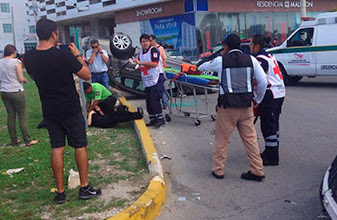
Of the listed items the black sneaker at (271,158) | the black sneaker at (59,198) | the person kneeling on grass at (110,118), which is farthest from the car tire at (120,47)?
the black sneaker at (59,198)

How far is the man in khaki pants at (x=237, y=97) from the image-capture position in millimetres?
4699

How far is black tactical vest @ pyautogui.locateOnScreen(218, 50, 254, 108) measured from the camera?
15.4 feet

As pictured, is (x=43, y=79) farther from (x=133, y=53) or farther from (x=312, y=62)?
(x=312, y=62)

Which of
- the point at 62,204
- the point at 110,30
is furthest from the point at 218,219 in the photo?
the point at 110,30

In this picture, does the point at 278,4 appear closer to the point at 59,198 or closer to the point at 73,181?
the point at 73,181

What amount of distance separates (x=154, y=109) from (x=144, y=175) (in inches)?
115

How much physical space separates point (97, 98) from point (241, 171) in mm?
3456

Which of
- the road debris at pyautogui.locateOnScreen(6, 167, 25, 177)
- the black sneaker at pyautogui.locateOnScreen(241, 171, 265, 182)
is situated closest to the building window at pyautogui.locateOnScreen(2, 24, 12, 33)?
the road debris at pyautogui.locateOnScreen(6, 167, 25, 177)

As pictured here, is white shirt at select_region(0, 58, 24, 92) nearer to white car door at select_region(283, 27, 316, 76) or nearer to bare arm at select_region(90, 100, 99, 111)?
bare arm at select_region(90, 100, 99, 111)

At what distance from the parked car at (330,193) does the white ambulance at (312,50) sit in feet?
31.5

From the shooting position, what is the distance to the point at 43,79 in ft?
12.9

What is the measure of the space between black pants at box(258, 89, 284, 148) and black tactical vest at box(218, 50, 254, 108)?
0.65 meters

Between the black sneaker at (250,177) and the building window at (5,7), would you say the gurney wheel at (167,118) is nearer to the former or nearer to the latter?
the black sneaker at (250,177)

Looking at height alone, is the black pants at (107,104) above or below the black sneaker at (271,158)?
above
